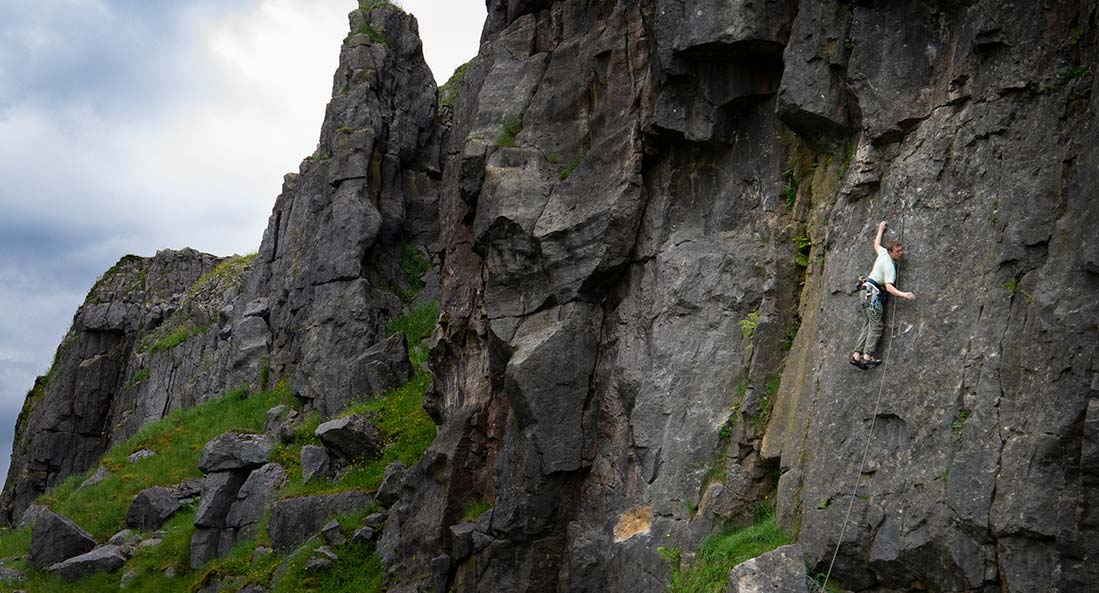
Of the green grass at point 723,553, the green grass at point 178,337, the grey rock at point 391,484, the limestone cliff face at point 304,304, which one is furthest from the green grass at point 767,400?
the green grass at point 178,337

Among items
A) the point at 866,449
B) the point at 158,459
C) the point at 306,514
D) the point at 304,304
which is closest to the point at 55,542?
the point at 158,459

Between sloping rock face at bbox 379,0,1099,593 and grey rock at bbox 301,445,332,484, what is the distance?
180 inches

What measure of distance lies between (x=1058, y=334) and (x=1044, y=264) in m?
0.98

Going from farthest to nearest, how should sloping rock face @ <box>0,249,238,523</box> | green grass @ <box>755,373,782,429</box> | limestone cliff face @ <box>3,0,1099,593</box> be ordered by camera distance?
sloping rock face @ <box>0,249,238,523</box>
green grass @ <box>755,373,782,429</box>
limestone cliff face @ <box>3,0,1099,593</box>

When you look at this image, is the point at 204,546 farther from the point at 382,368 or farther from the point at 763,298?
the point at 763,298

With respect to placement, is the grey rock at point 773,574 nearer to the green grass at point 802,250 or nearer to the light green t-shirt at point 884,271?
the light green t-shirt at point 884,271

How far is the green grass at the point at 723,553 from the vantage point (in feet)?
44.5

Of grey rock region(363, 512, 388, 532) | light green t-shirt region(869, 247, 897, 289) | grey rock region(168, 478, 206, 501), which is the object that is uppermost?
light green t-shirt region(869, 247, 897, 289)

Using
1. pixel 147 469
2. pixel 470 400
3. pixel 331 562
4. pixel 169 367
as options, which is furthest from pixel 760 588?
pixel 169 367

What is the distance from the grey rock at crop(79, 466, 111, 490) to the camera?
37094mm

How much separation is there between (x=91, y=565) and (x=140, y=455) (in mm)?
7696

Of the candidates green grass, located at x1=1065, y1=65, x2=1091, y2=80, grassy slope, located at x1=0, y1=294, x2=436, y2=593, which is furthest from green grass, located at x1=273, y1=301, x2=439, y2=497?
green grass, located at x1=1065, y1=65, x2=1091, y2=80

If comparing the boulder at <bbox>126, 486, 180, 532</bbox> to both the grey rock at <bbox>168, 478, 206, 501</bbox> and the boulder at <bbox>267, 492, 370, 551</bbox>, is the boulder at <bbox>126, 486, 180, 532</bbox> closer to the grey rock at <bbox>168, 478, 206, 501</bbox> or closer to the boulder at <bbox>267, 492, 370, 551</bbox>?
the grey rock at <bbox>168, 478, 206, 501</bbox>

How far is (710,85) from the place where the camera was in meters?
17.6
